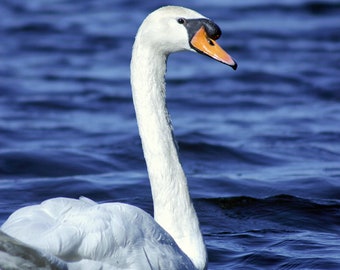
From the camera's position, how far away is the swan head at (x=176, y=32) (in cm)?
727

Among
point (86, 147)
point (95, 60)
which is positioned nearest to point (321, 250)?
point (86, 147)

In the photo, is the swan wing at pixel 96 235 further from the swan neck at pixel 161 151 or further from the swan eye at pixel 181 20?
the swan eye at pixel 181 20

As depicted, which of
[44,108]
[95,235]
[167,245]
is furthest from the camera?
[44,108]

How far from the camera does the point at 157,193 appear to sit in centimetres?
749

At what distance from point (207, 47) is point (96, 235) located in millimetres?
1876

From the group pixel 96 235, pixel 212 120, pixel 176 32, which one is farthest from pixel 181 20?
pixel 212 120

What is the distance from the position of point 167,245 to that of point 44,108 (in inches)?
327

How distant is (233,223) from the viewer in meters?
9.58

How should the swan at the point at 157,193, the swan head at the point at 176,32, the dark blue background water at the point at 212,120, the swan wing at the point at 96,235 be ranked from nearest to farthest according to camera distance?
the swan wing at the point at 96,235
the swan at the point at 157,193
the swan head at the point at 176,32
the dark blue background water at the point at 212,120

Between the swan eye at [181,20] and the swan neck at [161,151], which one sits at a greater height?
the swan eye at [181,20]

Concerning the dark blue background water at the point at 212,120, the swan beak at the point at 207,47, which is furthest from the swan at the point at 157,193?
the dark blue background water at the point at 212,120

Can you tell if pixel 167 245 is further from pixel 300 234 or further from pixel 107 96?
pixel 107 96

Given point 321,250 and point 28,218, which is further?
point 321,250

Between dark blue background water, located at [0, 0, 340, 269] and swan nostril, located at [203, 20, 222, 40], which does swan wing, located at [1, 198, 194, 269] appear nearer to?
swan nostril, located at [203, 20, 222, 40]
